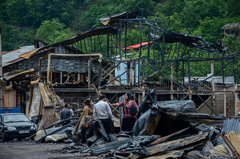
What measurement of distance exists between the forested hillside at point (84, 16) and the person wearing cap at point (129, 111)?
46574mm

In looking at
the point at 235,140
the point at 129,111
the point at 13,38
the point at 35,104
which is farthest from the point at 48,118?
the point at 13,38

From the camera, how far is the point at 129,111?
13109mm

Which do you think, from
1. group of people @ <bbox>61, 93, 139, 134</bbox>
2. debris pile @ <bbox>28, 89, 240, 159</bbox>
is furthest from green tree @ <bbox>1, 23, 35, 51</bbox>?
debris pile @ <bbox>28, 89, 240, 159</bbox>

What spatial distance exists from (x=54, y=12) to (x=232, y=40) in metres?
45.6

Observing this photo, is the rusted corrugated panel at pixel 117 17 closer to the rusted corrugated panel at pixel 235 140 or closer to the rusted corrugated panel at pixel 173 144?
the rusted corrugated panel at pixel 173 144

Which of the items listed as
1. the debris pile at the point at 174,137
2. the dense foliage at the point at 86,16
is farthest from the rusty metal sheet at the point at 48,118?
the dense foliage at the point at 86,16

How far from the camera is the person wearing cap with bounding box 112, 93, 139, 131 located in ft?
42.8

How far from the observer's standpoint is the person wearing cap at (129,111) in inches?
513

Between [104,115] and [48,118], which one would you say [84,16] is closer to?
[48,118]

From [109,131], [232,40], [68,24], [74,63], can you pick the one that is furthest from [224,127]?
[68,24]

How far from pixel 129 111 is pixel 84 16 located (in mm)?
66536

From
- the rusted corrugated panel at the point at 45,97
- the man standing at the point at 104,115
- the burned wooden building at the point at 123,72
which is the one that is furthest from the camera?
the burned wooden building at the point at 123,72

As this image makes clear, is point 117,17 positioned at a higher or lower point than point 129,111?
higher

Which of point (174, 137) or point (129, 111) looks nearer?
point (174, 137)
